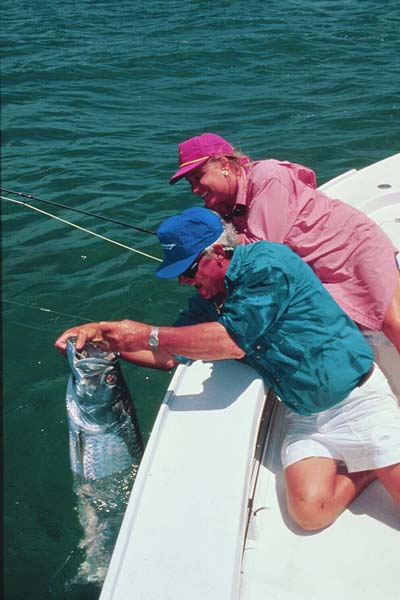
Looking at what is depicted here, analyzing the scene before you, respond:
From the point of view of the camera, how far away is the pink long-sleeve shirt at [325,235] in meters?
3.57

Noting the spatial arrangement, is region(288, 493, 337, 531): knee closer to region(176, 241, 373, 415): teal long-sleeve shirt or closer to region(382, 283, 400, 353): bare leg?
region(176, 241, 373, 415): teal long-sleeve shirt

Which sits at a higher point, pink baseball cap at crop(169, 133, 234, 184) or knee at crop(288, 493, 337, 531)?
pink baseball cap at crop(169, 133, 234, 184)

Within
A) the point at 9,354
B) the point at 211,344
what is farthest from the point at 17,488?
the point at 211,344

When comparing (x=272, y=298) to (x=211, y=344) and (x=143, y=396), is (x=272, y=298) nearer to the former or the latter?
(x=211, y=344)

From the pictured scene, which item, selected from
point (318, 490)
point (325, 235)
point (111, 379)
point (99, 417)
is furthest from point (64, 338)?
point (325, 235)

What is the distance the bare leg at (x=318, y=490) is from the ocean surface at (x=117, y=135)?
1.17 metres

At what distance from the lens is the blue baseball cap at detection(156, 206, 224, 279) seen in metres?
2.93

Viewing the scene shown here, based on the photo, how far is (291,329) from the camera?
114 inches

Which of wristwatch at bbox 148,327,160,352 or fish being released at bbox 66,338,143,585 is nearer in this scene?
wristwatch at bbox 148,327,160,352

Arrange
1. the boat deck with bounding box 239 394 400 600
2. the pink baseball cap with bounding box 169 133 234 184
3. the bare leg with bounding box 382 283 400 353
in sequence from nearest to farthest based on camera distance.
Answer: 1. the boat deck with bounding box 239 394 400 600
2. the bare leg with bounding box 382 283 400 353
3. the pink baseball cap with bounding box 169 133 234 184

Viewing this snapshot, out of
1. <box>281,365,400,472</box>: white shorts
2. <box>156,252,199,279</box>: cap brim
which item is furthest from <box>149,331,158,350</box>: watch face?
<box>281,365,400,472</box>: white shorts

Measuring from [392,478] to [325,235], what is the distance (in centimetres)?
134

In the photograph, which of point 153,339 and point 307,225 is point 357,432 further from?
point 307,225

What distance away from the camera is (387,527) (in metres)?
3.02
